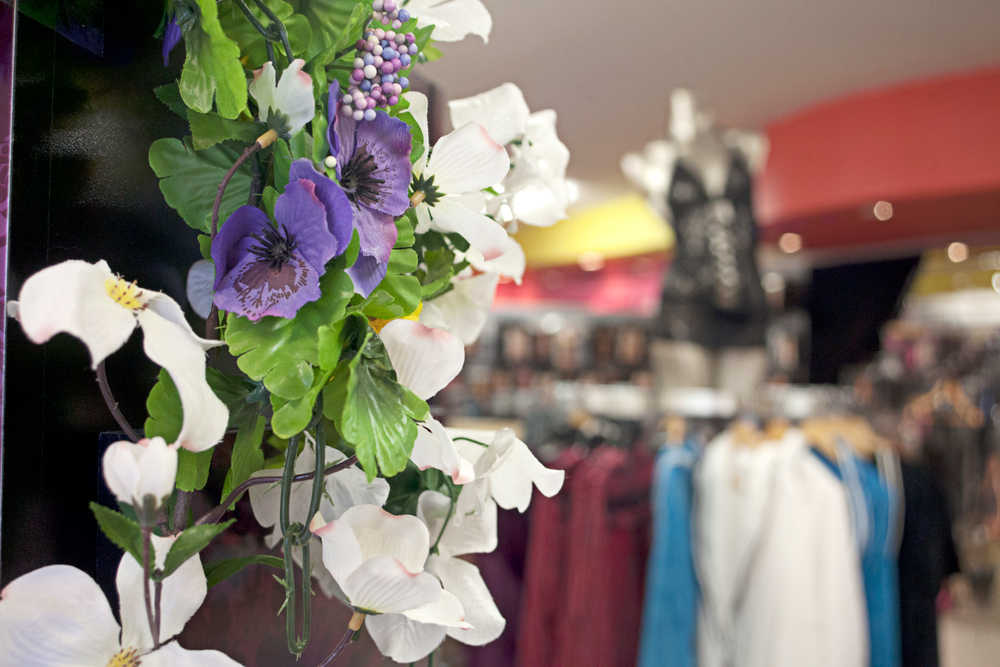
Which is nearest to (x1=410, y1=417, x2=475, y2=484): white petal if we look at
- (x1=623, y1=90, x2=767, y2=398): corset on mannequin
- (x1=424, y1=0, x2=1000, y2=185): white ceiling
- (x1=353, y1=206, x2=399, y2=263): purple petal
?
(x1=353, y1=206, x2=399, y2=263): purple petal

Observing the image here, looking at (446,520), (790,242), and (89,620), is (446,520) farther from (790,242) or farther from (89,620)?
(790,242)

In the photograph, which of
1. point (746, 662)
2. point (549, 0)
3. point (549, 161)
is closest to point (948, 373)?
point (746, 662)

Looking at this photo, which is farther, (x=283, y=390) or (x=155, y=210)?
(x=155, y=210)

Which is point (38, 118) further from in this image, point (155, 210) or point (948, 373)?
point (948, 373)

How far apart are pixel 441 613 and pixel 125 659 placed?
0.53 ft

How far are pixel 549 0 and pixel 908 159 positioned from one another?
5.84 ft

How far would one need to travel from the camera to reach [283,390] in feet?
1.30

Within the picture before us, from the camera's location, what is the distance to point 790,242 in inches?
153

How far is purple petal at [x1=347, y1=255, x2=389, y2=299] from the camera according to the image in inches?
16.5

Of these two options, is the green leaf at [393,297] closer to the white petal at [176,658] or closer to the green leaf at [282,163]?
the green leaf at [282,163]

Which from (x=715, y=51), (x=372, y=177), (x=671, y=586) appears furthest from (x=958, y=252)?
(x=372, y=177)

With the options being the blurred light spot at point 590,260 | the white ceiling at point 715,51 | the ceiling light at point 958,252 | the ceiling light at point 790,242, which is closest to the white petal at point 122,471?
the white ceiling at point 715,51

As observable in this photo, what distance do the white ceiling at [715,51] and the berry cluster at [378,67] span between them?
52.5 inches

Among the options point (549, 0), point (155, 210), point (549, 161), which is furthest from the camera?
point (549, 0)
